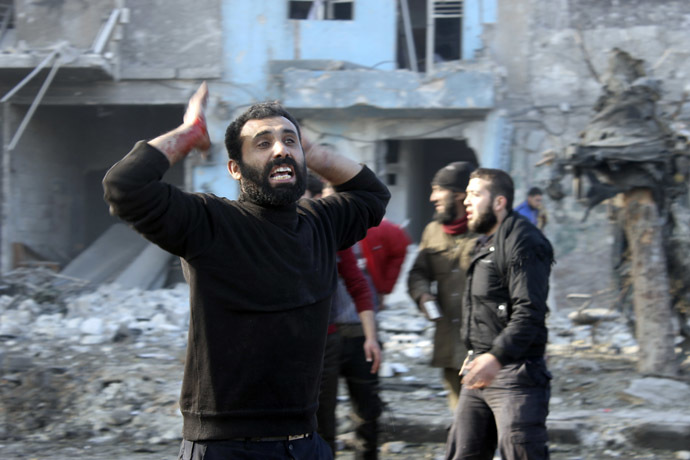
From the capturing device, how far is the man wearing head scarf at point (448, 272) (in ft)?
14.0

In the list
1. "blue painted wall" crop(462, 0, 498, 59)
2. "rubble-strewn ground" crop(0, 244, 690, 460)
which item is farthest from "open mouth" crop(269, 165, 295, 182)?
"blue painted wall" crop(462, 0, 498, 59)

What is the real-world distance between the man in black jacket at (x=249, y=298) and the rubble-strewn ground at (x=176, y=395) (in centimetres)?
317

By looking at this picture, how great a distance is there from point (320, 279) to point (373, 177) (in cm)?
50

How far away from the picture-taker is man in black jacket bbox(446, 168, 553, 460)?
10.7ft

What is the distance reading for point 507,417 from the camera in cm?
328

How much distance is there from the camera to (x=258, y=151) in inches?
87.4

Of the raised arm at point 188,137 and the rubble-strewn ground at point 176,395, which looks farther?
the rubble-strewn ground at point 176,395

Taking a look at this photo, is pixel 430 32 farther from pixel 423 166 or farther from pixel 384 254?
pixel 384 254

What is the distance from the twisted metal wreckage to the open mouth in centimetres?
461

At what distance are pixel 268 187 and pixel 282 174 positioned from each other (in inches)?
2.2

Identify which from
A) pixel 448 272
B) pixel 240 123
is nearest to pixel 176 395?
pixel 448 272

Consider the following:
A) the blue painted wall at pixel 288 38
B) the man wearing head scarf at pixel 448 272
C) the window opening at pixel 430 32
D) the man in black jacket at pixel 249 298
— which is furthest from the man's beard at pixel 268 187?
the window opening at pixel 430 32

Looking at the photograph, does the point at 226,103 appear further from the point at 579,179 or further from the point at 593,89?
the point at 579,179

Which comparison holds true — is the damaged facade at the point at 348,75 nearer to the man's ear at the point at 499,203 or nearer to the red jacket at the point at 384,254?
the red jacket at the point at 384,254
